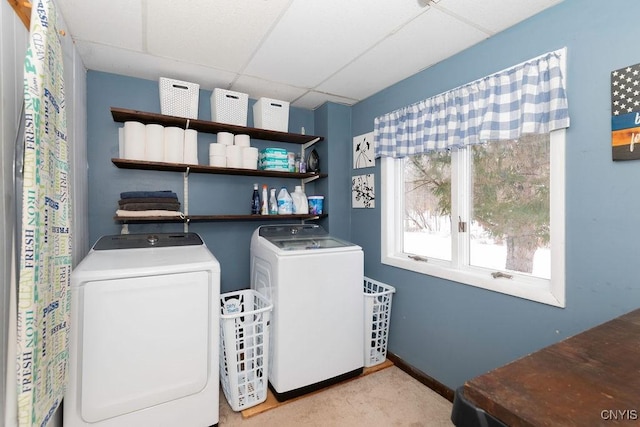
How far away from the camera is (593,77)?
56.1 inches

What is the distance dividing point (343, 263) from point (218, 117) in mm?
1609

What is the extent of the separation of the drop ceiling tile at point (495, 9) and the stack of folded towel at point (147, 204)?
2.17 m

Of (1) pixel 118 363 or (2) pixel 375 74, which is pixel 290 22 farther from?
(1) pixel 118 363

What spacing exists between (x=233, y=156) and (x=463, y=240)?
1944 millimetres

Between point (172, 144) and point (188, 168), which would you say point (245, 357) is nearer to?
point (188, 168)

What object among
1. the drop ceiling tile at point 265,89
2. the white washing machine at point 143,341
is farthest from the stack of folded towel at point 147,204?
the drop ceiling tile at point 265,89

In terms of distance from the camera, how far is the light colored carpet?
188 centimetres

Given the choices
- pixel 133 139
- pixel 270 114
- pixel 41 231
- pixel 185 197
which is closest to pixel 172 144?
pixel 133 139

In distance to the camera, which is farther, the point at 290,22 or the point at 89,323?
the point at 290,22

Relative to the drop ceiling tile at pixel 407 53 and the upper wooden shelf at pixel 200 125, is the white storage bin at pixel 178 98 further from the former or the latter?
the drop ceiling tile at pixel 407 53

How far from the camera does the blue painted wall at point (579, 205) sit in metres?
1.34

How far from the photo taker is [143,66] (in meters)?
2.21

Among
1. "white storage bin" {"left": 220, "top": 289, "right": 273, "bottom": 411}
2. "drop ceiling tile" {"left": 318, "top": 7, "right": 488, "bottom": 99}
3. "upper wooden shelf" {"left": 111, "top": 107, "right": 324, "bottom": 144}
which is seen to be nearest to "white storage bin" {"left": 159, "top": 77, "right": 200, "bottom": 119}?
"upper wooden shelf" {"left": 111, "top": 107, "right": 324, "bottom": 144}

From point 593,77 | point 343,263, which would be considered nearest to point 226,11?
point 343,263
